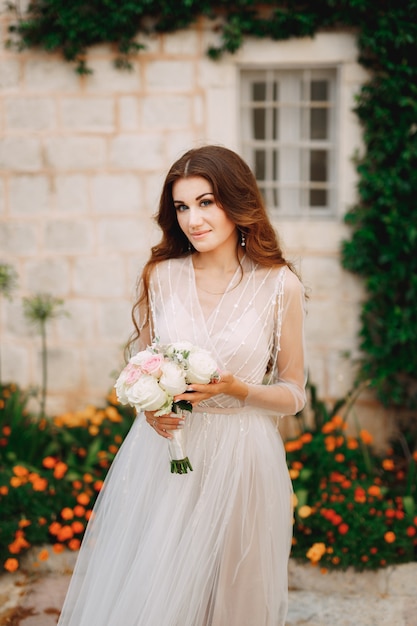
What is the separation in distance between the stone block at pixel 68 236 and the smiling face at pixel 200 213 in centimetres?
244

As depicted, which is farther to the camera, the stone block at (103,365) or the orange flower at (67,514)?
the stone block at (103,365)

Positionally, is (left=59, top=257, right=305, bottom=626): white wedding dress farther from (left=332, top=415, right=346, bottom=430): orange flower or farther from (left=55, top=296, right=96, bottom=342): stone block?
(left=55, top=296, right=96, bottom=342): stone block

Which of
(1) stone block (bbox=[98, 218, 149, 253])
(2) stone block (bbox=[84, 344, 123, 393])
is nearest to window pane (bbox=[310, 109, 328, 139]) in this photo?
(1) stone block (bbox=[98, 218, 149, 253])

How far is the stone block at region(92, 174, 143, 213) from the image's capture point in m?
4.64

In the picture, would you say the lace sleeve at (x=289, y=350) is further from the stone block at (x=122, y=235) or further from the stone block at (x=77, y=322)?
the stone block at (x=77, y=322)

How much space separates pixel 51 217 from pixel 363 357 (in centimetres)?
268

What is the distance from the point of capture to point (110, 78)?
4.54 meters

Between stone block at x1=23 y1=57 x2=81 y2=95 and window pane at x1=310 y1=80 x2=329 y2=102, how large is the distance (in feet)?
5.89

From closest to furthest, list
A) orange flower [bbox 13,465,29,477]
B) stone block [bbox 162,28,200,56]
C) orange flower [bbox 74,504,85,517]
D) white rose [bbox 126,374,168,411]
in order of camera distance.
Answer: white rose [bbox 126,374,168,411] → orange flower [bbox 74,504,85,517] → orange flower [bbox 13,465,29,477] → stone block [bbox 162,28,200,56]

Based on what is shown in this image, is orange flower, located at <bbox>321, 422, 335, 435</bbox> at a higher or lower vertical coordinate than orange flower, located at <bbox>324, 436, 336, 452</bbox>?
higher

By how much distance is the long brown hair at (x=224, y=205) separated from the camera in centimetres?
235

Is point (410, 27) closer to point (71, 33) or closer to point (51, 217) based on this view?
point (71, 33)

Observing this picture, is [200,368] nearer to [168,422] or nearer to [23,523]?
[168,422]

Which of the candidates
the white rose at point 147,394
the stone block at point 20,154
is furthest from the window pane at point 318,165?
the white rose at point 147,394
